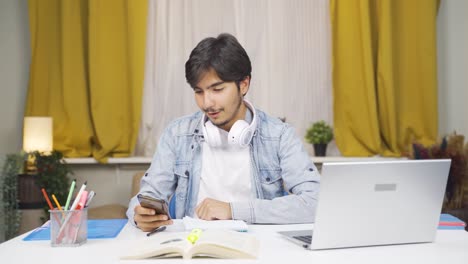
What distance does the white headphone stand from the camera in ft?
7.13

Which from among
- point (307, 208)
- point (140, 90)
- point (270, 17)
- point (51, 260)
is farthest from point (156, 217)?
point (270, 17)

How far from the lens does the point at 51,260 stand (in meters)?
1.35

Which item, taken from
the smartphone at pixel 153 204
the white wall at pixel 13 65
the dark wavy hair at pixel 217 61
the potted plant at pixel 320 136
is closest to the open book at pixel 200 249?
the smartphone at pixel 153 204

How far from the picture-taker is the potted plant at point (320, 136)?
3.86 m

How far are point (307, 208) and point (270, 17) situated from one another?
7.51ft

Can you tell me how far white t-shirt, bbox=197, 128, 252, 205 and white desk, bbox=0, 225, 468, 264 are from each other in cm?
62

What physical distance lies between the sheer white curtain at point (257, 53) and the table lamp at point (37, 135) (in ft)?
2.02

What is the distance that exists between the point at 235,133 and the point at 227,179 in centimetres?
18

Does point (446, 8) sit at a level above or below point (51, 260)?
above

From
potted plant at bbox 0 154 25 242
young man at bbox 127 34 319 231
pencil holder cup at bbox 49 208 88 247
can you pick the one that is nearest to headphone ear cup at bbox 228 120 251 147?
young man at bbox 127 34 319 231

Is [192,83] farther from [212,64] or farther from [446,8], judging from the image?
[446,8]

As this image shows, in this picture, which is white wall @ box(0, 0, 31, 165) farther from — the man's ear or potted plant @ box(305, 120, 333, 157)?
the man's ear

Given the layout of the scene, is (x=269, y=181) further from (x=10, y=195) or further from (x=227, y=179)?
(x=10, y=195)

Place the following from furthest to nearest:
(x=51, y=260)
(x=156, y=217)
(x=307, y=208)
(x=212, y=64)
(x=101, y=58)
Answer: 1. (x=101, y=58)
2. (x=212, y=64)
3. (x=307, y=208)
4. (x=156, y=217)
5. (x=51, y=260)
